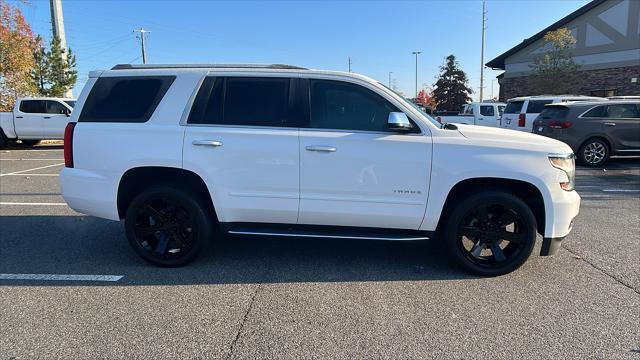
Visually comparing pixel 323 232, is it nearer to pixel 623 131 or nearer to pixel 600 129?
pixel 600 129

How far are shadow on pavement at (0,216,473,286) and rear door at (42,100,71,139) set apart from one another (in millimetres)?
12681

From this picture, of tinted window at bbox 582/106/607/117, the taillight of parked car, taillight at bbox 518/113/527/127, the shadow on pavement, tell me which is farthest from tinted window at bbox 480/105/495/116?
the shadow on pavement

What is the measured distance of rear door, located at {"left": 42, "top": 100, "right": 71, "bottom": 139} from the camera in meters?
16.3

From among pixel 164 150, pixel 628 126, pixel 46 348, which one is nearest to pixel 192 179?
pixel 164 150

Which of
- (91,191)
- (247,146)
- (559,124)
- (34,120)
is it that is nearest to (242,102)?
(247,146)

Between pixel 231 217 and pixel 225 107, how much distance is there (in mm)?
1097

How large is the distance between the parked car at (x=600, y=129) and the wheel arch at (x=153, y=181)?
34.0 ft

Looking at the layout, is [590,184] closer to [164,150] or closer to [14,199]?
[164,150]

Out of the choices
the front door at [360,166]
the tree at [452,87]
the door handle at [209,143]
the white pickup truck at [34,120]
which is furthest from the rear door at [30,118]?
the tree at [452,87]

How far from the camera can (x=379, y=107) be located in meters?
4.09

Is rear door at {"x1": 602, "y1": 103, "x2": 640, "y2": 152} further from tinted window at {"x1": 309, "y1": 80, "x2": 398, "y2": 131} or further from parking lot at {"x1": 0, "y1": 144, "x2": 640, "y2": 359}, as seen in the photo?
tinted window at {"x1": 309, "y1": 80, "x2": 398, "y2": 131}

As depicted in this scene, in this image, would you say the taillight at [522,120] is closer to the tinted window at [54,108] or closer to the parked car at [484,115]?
the parked car at [484,115]

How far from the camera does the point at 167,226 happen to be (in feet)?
14.1

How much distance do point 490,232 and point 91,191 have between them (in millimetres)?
3991
